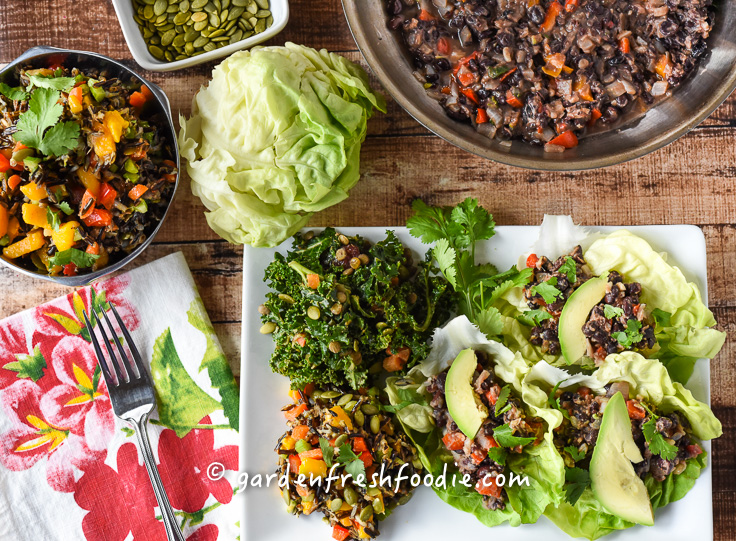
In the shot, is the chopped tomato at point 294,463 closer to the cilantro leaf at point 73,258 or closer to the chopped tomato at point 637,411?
the cilantro leaf at point 73,258

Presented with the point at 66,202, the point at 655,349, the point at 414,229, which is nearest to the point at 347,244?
the point at 414,229

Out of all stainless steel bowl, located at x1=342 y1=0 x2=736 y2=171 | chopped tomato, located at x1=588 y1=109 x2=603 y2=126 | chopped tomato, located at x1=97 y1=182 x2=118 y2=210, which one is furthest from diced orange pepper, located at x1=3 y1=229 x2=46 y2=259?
chopped tomato, located at x1=588 y1=109 x2=603 y2=126

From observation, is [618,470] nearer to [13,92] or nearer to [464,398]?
[464,398]

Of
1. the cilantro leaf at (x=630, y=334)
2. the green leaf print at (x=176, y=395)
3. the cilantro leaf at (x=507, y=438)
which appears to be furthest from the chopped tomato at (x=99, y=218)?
the cilantro leaf at (x=630, y=334)

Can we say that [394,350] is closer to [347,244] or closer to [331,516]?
[347,244]

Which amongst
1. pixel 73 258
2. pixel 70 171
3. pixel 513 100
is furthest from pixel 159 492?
pixel 513 100

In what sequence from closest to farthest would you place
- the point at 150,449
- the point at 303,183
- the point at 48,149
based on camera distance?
the point at 48,149
the point at 303,183
the point at 150,449
